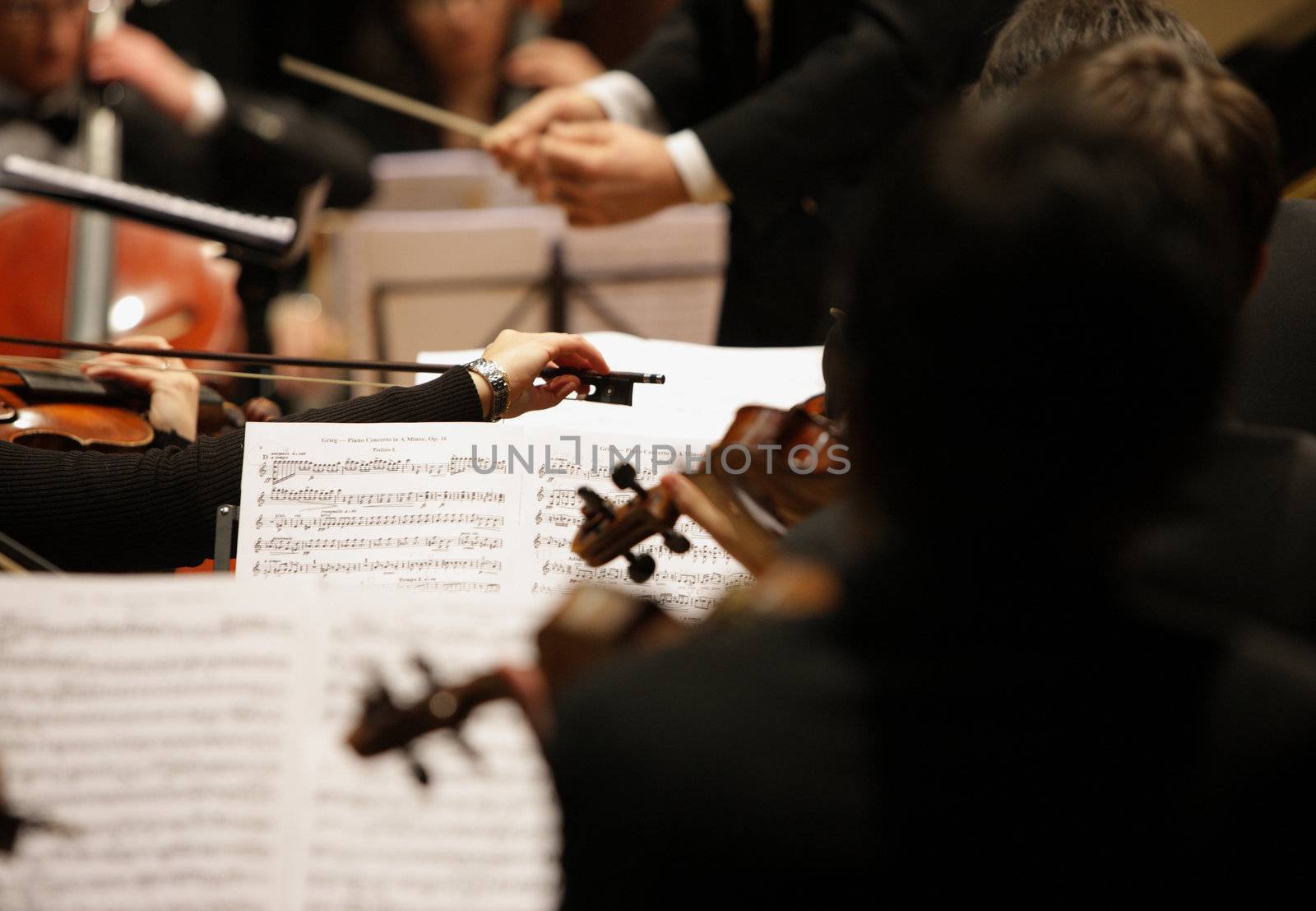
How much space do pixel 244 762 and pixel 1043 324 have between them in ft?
2.58

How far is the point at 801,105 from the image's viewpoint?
6.93ft

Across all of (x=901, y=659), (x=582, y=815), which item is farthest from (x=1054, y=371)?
(x=582, y=815)

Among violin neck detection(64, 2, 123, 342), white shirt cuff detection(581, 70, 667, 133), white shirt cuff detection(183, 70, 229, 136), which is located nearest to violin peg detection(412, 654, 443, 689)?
white shirt cuff detection(581, 70, 667, 133)

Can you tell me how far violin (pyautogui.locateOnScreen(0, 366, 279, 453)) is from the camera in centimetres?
164

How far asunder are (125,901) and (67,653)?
221 mm

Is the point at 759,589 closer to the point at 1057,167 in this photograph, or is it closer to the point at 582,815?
the point at 582,815

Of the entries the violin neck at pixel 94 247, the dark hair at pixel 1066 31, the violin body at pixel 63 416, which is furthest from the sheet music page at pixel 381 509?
the violin neck at pixel 94 247

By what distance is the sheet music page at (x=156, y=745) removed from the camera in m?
1.05

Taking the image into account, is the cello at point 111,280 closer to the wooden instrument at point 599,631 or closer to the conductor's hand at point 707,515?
the conductor's hand at point 707,515

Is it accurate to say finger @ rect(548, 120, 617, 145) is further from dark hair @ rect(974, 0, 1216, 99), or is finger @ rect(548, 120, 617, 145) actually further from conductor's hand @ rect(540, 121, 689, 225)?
dark hair @ rect(974, 0, 1216, 99)

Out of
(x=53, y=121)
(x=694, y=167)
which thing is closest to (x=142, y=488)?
(x=694, y=167)

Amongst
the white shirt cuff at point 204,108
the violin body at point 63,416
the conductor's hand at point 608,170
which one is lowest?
the violin body at point 63,416

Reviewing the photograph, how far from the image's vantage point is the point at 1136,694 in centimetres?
63

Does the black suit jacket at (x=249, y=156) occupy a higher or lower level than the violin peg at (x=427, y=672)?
higher
